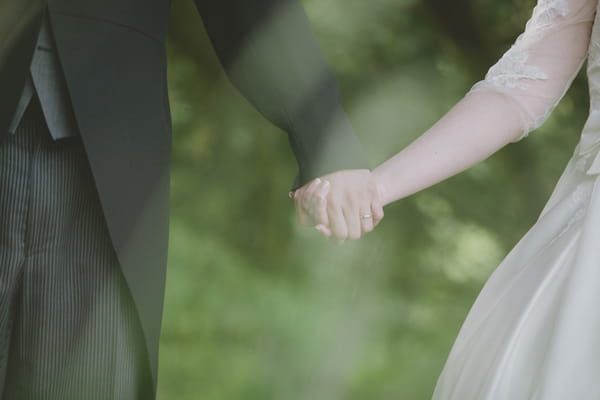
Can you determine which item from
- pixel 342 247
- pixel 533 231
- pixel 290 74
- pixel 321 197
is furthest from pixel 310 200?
pixel 342 247

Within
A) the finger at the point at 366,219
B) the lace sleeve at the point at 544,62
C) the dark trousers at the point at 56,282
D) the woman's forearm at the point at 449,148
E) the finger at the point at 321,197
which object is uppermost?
the lace sleeve at the point at 544,62

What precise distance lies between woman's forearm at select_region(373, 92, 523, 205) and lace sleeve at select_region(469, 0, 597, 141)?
0.02m

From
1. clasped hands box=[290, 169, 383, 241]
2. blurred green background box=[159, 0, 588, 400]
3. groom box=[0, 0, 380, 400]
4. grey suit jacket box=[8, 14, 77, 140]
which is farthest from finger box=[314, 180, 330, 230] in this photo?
blurred green background box=[159, 0, 588, 400]

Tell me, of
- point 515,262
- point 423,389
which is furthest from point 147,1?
point 423,389

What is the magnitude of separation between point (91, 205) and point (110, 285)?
0.36 feet

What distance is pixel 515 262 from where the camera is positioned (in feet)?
4.13

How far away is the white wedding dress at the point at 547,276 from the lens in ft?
3.42

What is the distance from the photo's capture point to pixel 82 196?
3.70 feet

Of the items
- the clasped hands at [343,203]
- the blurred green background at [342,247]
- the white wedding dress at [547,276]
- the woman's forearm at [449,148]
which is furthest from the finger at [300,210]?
the blurred green background at [342,247]

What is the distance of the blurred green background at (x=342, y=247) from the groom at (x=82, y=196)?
5.77ft

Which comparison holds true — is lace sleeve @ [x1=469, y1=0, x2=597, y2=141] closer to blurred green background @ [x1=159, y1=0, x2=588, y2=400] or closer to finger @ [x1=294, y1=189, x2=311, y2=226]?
finger @ [x1=294, y1=189, x2=311, y2=226]

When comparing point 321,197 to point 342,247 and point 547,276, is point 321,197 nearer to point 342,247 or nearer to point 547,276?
point 547,276

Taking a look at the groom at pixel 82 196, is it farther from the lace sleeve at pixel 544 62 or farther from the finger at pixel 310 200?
the lace sleeve at pixel 544 62

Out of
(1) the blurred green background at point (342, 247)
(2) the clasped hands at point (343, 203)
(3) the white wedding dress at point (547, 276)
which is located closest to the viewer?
(3) the white wedding dress at point (547, 276)
